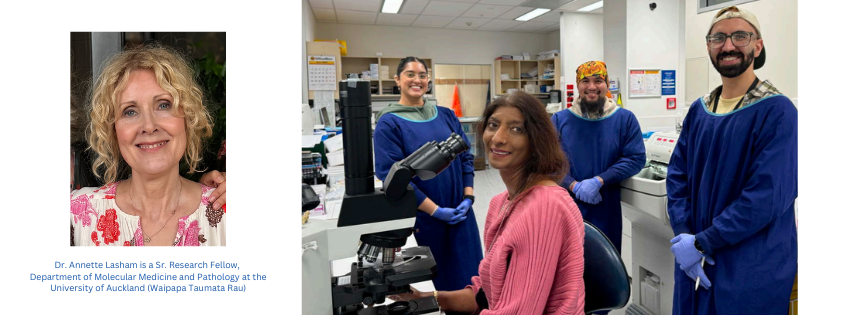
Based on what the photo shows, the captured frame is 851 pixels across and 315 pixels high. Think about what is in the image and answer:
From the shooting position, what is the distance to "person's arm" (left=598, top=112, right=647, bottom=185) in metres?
1.98

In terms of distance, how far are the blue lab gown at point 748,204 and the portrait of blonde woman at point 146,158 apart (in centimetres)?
145

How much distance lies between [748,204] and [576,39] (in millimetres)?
4996

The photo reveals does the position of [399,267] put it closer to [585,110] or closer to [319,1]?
[585,110]

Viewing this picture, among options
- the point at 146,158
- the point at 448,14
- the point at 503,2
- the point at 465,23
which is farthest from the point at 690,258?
the point at 465,23

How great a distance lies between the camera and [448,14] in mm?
6078

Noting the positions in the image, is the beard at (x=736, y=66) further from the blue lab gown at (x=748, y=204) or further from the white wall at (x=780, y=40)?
the white wall at (x=780, y=40)

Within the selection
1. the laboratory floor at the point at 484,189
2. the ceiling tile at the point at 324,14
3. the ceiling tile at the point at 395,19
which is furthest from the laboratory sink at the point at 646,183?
the ceiling tile at the point at 324,14

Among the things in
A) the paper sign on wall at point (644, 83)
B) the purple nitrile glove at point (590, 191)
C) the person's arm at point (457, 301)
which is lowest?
the person's arm at point (457, 301)

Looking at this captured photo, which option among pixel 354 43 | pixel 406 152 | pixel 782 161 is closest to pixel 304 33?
pixel 354 43

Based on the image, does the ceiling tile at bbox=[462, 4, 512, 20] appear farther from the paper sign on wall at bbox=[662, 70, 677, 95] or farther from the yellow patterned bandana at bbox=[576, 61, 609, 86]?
the yellow patterned bandana at bbox=[576, 61, 609, 86]

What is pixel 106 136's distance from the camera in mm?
815

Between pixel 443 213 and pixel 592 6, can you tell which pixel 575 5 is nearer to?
pixel 592 6

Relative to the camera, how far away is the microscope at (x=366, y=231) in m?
0.80

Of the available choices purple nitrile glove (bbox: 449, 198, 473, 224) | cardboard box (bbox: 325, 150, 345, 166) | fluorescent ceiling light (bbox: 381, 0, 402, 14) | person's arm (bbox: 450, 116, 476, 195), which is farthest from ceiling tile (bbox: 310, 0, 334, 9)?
purple nitrile glove (bbox: 449, 198, 473, 224)
